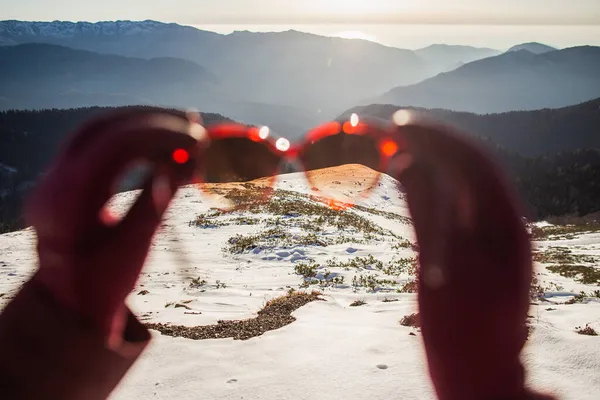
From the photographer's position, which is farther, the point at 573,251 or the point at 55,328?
the point at 573,251

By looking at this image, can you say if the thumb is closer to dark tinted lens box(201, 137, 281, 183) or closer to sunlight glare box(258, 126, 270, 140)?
dark tinted lens box(201, 137, 281, 183)

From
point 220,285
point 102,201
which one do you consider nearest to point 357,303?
point 220,285

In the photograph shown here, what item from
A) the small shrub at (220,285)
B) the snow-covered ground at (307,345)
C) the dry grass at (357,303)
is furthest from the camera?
the small shrub at (220,285)

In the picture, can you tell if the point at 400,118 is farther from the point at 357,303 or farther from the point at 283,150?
the point at 357,303

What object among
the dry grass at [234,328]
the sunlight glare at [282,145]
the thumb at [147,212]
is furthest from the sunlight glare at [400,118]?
the dry grass at [234,328]

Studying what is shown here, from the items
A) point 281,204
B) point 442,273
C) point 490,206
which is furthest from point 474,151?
point 281,204

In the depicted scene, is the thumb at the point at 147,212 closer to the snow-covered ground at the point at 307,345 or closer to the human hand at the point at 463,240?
the snow-covered ground at the point at 307,345

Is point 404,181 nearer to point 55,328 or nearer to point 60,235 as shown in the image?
point 60,235

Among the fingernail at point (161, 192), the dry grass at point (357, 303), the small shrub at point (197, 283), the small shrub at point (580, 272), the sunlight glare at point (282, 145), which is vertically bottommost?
the small shrub at point (580, 272)
